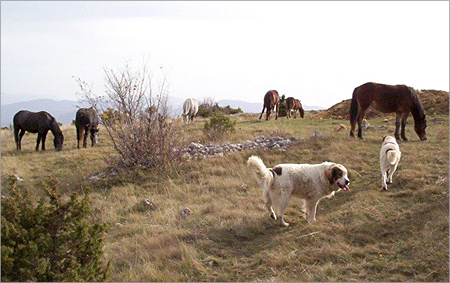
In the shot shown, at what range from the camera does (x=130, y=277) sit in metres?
5.52

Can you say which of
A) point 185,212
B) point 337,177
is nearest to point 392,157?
point 337,177

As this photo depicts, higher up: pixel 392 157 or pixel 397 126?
pixel 397 126

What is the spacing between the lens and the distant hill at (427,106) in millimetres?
20859

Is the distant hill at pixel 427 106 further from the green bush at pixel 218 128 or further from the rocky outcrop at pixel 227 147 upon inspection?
the rocky outcrop at pixel 227 147

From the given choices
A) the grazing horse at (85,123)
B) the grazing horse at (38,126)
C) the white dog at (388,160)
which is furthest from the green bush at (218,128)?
the white dog at (388,160)

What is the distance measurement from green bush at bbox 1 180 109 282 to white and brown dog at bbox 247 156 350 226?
3315 mm

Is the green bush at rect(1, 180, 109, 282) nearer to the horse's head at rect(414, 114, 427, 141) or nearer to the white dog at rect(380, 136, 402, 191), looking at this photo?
the white dog at rect(380, 136, 402, 191)

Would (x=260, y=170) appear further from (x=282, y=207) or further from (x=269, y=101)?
(x=269, y=101)

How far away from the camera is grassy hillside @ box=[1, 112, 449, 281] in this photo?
5719 millimetres

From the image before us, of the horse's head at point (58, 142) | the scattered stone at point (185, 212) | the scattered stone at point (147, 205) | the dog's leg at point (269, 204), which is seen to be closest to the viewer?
the dog's leg at point (269, 204)

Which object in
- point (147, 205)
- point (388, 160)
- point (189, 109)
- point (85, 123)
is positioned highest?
point (189, 109)

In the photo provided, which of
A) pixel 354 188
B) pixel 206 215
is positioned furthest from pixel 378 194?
pixel 206 215

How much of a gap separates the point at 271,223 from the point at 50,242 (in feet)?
13.0

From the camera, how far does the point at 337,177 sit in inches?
290
